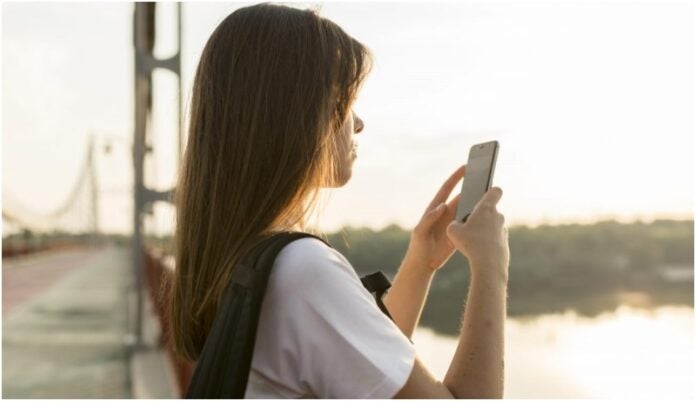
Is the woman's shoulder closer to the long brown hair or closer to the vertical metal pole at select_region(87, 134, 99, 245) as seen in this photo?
the long brown hair

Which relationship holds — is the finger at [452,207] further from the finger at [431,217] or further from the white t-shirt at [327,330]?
the white t-shirt at [327,330]

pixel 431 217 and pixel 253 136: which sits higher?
pixel 253 136

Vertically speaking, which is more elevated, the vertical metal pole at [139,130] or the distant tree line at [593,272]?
the vertical metal pole at [139,130]

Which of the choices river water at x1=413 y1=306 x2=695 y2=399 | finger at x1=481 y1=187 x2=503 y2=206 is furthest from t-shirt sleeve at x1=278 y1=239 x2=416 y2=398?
river water at x1=413 y1=306 x2=695 y2=399

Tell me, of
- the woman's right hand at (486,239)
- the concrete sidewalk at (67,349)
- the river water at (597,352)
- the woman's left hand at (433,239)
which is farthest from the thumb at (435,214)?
the river water at (597,352)

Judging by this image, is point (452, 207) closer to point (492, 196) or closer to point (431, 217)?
point (431, 217)

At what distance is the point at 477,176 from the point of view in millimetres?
1230

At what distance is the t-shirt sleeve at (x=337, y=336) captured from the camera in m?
0.87

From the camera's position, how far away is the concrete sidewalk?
5.57m

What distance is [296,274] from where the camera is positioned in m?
0.87

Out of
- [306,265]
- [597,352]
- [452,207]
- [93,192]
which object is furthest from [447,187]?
[93,192]

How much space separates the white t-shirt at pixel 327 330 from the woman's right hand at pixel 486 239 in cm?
17

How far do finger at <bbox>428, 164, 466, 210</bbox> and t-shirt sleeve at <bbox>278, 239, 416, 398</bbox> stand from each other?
0.46m

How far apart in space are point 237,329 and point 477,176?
0.50 metres
